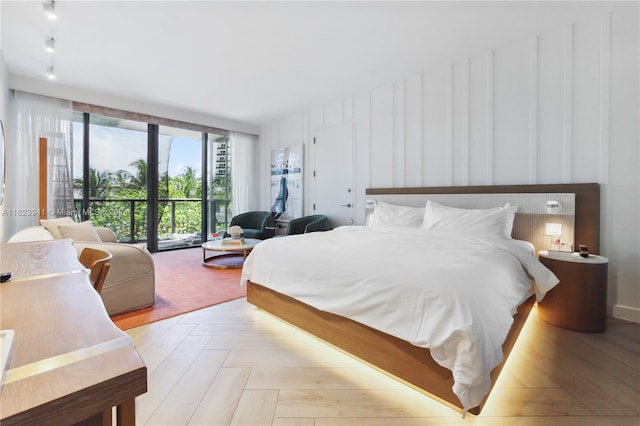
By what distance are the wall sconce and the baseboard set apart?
0.93 m

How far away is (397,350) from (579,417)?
87cm

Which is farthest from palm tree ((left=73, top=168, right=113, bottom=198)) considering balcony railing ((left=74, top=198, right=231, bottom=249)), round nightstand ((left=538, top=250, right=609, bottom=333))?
round nightstand ((left=538, top=250, right=609, bottom=333))

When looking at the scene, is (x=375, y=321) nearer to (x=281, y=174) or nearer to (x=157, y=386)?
(x=157, y=386)

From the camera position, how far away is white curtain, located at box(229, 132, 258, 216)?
20.0 feet

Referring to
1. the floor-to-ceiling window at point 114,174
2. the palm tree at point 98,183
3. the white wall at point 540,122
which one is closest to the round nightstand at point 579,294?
the white wall at point 540,122

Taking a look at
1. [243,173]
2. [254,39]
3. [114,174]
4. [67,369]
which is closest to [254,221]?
[243,173]

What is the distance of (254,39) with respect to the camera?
292 centimetres

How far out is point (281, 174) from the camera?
5770 mm

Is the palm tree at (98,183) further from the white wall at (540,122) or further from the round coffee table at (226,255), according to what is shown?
the white wall at (540,122)

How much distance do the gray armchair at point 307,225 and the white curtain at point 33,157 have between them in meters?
3.25

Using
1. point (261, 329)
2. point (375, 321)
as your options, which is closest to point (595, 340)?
point (375, 321)

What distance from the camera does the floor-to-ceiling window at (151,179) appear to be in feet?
15.1

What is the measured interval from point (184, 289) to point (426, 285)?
9.00 ft

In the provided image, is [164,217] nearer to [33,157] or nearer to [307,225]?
[33,157]
